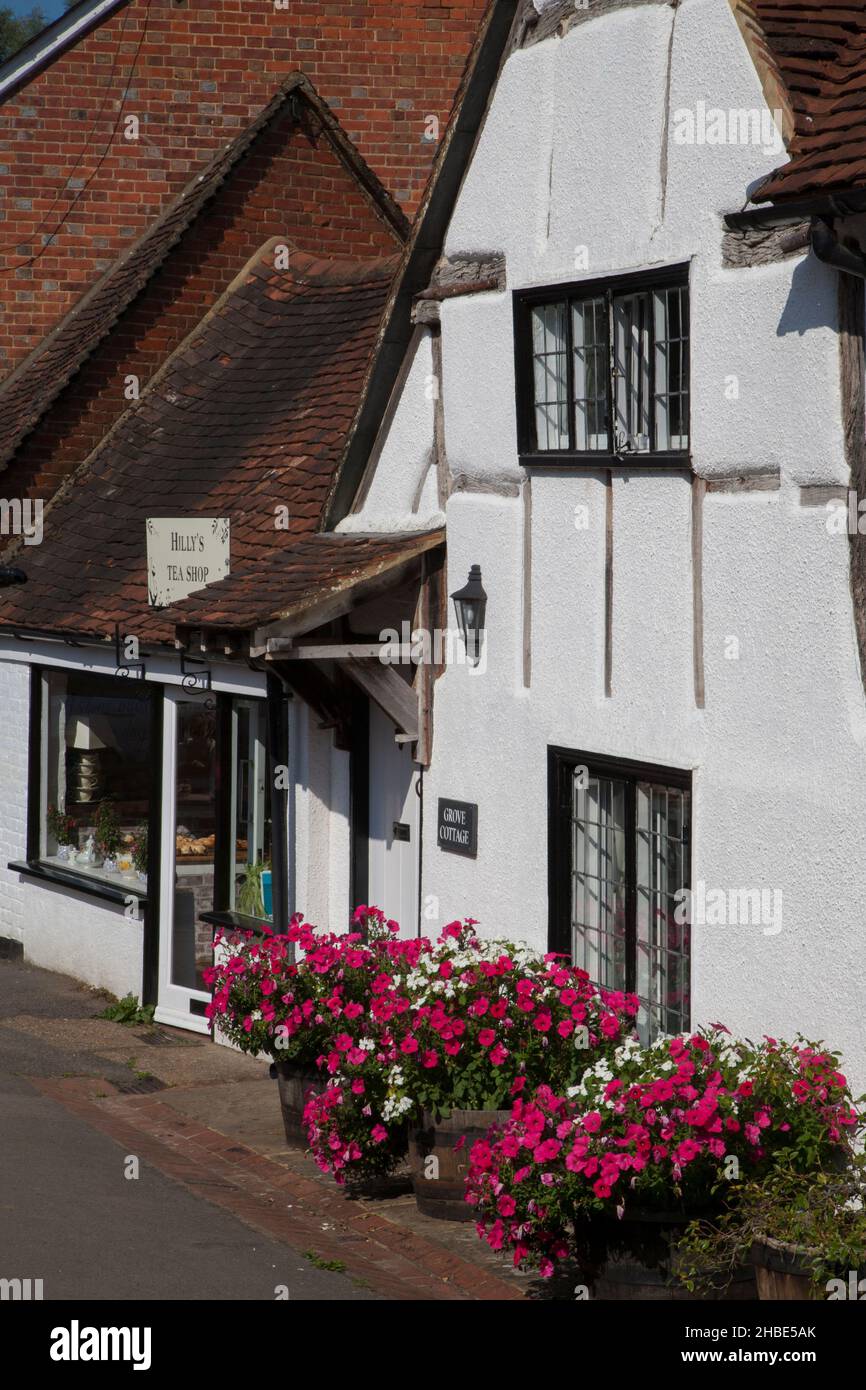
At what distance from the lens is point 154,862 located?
13.1 meters

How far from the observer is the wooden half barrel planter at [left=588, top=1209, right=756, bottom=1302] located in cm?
675

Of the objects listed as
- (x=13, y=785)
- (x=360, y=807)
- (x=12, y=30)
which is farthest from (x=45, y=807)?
(x=12, y=30)

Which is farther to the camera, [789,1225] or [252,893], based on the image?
[252,893]

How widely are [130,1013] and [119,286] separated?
7192mm

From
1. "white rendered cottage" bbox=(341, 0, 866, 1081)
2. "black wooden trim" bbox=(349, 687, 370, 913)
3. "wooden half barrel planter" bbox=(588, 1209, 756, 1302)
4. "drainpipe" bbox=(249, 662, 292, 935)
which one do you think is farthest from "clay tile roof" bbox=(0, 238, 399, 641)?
"wooden half barrel planter" bbox=(588, 1209, 756, 1302)

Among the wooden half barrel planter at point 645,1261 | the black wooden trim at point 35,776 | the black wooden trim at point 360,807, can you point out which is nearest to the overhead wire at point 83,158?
the black wooden trim at point 35,776

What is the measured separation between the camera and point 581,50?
29.2ft

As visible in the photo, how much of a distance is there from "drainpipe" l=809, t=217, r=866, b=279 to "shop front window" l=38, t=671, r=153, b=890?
7.46 m

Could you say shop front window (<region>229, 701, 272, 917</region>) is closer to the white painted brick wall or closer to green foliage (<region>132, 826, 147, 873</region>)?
green foliage (<region>132, 826, 147, 873</region>)

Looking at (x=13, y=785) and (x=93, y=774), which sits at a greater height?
(x=93, y=774)

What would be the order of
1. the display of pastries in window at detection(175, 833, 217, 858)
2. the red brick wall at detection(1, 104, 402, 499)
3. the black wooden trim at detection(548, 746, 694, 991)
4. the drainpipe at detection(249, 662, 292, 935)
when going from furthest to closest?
the red brick wall at detection(1, 104, 402, 499), the display of pastries in window at detection(175, 833, 217, 858), the drainpipe at detection(249, 662, 292, 935), the black wooden trim at detection(548, 746, 694, 991)

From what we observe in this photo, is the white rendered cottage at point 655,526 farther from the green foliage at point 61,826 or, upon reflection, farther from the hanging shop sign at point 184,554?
the green foliage at point 61,826

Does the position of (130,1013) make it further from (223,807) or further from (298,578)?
(298,578)

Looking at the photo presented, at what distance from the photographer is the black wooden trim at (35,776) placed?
14891 mm
